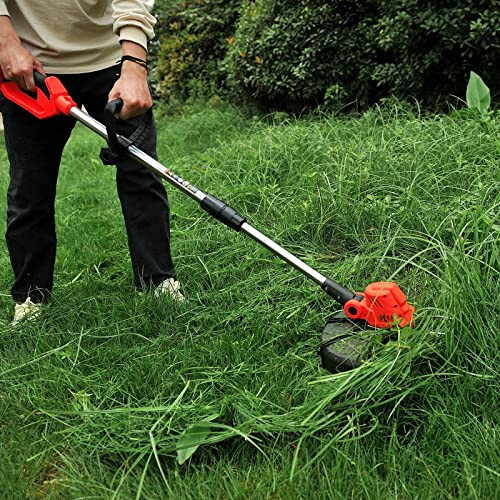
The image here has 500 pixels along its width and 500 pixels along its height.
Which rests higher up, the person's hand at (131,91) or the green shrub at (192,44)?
the person's hand at (131,91)

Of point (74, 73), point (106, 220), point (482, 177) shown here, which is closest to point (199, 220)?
point (106, 220)

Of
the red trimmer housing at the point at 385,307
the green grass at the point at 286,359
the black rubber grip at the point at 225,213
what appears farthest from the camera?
the black rubber grip at the point at 225,213

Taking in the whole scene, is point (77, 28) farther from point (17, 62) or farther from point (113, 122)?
point (113, 122)

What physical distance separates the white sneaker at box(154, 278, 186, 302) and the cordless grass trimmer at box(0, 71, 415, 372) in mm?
502

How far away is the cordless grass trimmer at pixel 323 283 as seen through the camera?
1.86 metres

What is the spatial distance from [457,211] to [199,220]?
141 cm

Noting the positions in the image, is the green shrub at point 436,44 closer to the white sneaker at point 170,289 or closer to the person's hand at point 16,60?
the white sneaker at point 170,289

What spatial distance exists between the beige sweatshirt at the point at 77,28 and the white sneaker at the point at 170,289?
849 mm

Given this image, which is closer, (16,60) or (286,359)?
(286,359)

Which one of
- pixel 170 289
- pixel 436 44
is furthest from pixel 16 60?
pixel 436 44

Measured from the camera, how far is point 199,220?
11.0ft

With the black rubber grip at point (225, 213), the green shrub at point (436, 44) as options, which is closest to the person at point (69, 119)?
the black rubber grip at point (225, 213)

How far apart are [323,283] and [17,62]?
4.05 ft

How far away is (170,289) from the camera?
8.46ft
